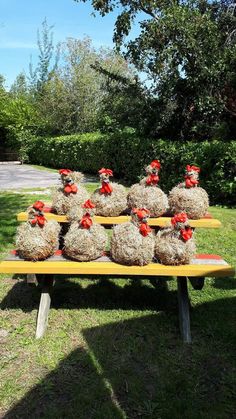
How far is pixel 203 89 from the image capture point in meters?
11.1

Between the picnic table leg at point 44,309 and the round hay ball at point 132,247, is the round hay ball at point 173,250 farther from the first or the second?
the picnic table leg at point 44,309

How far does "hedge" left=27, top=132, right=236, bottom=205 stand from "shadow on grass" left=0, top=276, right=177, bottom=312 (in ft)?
16.1

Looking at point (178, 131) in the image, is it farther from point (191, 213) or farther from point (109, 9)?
point (191, 213)

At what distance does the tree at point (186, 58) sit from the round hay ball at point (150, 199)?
22.9 ft

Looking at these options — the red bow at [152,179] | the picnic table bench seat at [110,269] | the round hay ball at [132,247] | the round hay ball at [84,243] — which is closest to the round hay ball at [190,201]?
the red bow at [152,179]

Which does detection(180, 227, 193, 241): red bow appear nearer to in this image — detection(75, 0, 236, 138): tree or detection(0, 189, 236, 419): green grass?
detection(0, 189, 236, 419): green grass

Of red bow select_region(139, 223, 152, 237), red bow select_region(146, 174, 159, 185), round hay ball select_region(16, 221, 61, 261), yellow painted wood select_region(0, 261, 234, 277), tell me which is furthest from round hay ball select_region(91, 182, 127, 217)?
yellow painted wood select_region(0, 261, 234, 277)

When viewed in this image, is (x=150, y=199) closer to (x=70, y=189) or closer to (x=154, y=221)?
(x=154, y=221)

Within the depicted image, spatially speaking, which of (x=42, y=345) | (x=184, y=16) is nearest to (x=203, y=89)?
(x=184, y=16)

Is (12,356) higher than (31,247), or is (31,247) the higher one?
(31,247)

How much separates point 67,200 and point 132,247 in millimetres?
1253

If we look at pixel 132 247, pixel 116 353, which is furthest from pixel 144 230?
pixel 116 353

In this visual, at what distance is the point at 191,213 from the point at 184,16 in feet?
24.7

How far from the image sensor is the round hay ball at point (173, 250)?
136 inches
